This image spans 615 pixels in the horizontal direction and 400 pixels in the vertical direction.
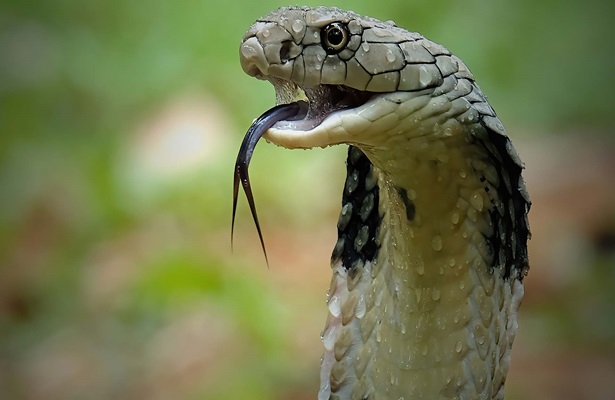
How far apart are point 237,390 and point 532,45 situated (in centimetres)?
124

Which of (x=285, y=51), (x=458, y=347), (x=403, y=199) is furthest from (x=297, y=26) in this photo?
(x=458, y=347)

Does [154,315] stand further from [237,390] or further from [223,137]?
[223,137]

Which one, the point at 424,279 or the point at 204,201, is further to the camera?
the point at 204,201

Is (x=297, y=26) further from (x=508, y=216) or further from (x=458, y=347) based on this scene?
(x=458, y=347)

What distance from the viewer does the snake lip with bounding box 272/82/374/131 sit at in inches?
40.3

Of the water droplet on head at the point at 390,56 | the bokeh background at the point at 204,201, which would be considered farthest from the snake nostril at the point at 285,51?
the bokeh background at the point at 204,201

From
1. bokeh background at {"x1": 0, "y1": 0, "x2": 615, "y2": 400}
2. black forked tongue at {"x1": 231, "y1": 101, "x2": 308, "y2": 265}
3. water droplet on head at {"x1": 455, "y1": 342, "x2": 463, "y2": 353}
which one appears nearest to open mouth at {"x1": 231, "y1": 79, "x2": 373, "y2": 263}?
black forked tongue at {"x1": 231, "y1": 101, "x2": 308, "y2": 265}

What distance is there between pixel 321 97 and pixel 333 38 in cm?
9

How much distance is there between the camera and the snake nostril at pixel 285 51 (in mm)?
974

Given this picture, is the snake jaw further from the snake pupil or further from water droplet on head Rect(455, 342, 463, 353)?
water droplet on head Rect(455, 342, 463, 353)

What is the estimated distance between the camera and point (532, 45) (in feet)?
7.09

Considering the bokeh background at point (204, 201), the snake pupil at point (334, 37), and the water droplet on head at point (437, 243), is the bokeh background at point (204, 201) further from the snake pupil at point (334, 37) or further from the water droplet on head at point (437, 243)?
the snake pupil at point (334, 37)

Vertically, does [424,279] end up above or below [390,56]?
below

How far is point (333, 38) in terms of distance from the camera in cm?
99
